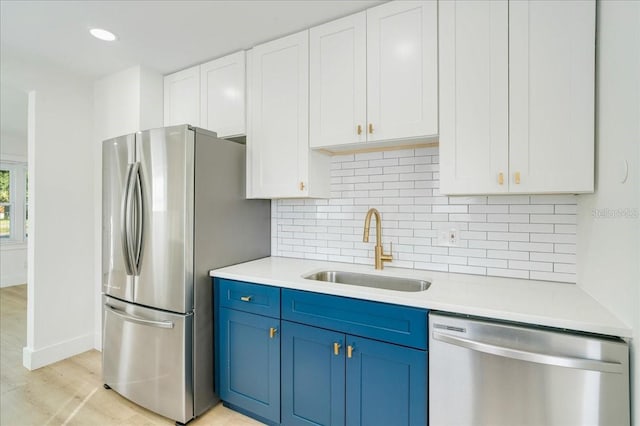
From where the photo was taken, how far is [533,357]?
4.08 ft

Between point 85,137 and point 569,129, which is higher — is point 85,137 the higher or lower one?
the higher one

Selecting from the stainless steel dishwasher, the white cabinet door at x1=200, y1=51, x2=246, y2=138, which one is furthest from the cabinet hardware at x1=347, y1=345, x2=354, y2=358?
the white cabinet door at x1=200, y1=51, x2=246, y2=138

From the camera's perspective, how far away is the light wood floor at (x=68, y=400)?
80.5 inches

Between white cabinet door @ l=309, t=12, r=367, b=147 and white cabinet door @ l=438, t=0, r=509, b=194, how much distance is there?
0.47 metres

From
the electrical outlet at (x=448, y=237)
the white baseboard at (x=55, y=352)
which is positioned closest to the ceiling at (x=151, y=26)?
the electrical outlet at (x=448, y=237)

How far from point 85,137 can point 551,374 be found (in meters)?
3.81

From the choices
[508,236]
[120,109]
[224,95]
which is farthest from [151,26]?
[508,236]

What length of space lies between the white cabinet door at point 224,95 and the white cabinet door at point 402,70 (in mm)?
1051

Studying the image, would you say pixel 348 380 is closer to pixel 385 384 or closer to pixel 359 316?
pixel 385 384

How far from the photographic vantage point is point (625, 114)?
3.85 feet

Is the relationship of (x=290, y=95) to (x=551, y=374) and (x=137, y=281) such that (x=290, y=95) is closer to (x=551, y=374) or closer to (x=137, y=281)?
(x=137, y=281)

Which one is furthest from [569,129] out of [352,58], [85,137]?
[85,137]

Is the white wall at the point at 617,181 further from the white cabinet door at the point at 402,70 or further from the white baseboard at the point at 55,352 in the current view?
the white baseboard at the point at 55,352

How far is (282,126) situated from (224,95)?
0.66m
